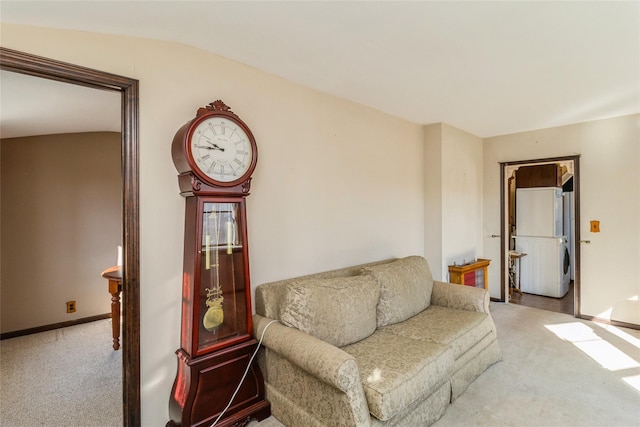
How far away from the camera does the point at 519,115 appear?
3553 mm

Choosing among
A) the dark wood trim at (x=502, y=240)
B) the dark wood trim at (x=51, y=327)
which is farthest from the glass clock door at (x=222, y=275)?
the dark wood trim at (x=502, y=240)

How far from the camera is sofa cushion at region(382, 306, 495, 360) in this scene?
2.28 metres

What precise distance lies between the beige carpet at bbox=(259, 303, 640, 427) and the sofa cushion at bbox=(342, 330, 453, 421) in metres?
0.40

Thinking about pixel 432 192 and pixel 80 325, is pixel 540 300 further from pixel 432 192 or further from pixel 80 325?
pixel 80 325

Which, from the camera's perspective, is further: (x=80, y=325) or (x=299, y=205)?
(x=80, y=325)

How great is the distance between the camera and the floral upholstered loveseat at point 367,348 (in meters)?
1.64

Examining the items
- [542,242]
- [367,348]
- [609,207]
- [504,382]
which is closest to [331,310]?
[367,348]

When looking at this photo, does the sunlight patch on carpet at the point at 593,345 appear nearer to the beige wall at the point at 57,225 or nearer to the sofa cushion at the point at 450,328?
the sofa cushion at the point at 450,328

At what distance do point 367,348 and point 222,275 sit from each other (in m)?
1.05

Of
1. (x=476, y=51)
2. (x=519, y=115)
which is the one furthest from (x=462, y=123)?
(x=476, y=51)

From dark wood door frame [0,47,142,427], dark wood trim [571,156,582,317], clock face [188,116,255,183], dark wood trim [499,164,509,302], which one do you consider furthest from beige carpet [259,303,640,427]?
clock face [188,116,255,183]

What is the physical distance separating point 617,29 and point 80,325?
5382mm

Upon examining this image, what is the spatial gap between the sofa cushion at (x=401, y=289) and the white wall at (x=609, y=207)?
236 cm

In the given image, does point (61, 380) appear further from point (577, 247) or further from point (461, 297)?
point (577, 247)
